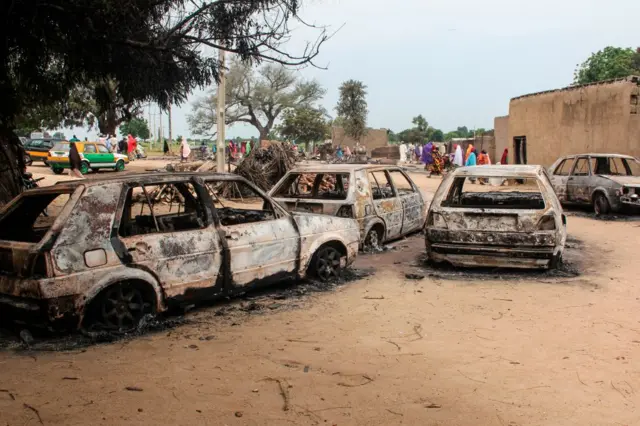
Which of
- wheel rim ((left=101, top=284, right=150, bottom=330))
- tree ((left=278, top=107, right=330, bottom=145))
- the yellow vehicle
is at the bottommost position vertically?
wheel rim ((left=101, top=284, right=150, bottom=330))

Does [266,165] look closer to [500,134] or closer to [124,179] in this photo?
[124,179]

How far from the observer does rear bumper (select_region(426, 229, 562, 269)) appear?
698cm

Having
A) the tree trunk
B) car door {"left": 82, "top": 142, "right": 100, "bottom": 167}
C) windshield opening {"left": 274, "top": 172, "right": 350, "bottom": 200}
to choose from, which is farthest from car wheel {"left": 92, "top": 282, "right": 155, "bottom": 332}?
car door {"left": 82, "top": 142, "right": 100, "bottom": 167}

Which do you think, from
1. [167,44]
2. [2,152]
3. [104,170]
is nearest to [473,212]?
[167,44]

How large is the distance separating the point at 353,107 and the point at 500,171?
4018 centimetres

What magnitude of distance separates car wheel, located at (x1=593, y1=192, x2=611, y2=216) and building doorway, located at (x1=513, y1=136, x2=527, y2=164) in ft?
34.9

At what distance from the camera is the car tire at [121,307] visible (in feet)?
15.3

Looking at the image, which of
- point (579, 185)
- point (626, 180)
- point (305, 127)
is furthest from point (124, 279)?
point (305, 127)

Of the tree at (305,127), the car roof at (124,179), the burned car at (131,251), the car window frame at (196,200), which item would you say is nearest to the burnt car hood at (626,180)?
the burned car at (131,251)

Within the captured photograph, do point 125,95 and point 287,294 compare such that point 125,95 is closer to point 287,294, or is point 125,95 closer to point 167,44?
point 167,44

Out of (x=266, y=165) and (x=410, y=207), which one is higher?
(x=266, y=165)

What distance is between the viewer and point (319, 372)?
4.08 m

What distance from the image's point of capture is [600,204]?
13.4 meters

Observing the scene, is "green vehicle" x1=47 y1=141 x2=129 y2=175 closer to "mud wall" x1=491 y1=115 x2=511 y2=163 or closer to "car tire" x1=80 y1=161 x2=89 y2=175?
"car tire" x1=80 y1=161 x2=89 y2=175
